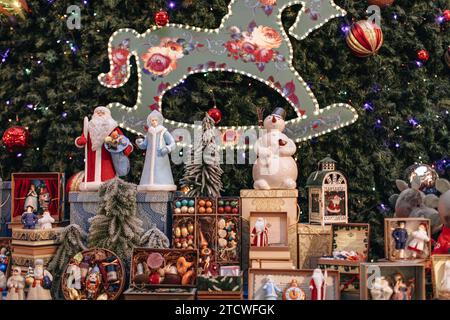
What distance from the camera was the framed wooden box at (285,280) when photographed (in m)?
3.59

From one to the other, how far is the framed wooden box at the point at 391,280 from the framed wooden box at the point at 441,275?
15cm

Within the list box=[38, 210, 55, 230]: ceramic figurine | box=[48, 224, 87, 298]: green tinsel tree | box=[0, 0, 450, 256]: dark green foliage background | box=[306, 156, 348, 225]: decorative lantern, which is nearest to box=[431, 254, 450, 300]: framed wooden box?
box=[306, 156, 348, 225]: decorative lantern

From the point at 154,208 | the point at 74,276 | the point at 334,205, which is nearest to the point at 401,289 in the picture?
the point at 334,205

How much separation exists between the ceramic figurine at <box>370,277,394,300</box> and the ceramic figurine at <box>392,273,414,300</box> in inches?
1.6

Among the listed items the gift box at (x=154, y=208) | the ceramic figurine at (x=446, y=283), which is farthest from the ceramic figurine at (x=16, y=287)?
the ceramic figurine at (x=446, y=283)

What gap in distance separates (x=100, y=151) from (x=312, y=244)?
190cm

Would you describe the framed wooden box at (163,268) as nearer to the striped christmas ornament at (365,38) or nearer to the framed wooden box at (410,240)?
the framed wooden box at (410,240)

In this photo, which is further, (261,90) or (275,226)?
(261,90)

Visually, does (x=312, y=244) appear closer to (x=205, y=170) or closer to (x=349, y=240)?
(x=349, y=240)

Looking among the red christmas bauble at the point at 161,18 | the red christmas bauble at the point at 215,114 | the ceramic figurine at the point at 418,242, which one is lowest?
the ceramic figurine at the point at 418,242

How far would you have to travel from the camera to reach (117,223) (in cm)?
428

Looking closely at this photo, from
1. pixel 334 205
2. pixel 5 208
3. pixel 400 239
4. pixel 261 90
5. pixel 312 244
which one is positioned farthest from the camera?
pixel 261 90

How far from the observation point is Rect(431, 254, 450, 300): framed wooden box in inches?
147

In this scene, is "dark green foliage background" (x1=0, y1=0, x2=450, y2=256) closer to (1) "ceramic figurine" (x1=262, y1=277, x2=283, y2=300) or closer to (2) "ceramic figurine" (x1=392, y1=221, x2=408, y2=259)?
(2) "ceramic figurine" (x1=392, y1=221, x2=408, y2=259)
